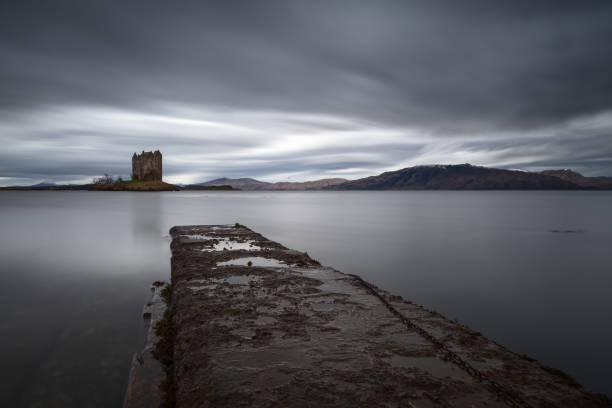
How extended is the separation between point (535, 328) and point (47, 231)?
96.7ft

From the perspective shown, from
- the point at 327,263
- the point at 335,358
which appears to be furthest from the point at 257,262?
the point at 335,358

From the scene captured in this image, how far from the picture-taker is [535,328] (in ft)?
25.5

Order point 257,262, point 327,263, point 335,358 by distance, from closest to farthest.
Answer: point 335,358, point 257,262, point 327,263

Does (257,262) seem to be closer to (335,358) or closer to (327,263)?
(327,263)

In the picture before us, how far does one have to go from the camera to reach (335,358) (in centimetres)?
475

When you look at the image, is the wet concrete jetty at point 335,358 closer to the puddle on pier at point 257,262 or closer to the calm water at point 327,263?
the calm water at point 327,263

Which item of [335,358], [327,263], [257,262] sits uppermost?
[335,358]

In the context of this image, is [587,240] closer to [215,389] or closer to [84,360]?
[215,389]

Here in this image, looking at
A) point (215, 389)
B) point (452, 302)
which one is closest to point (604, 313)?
point (452, 302)

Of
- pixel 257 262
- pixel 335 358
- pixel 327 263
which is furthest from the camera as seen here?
pixel 327 263

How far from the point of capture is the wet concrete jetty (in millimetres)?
3932

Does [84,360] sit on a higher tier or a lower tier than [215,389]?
lower

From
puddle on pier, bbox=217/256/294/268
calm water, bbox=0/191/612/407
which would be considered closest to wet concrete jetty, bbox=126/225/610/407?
calm water, bbox=0/191/612/407

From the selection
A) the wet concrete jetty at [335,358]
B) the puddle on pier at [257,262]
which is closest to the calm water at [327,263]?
the wet concrete jetty at [335,358]
